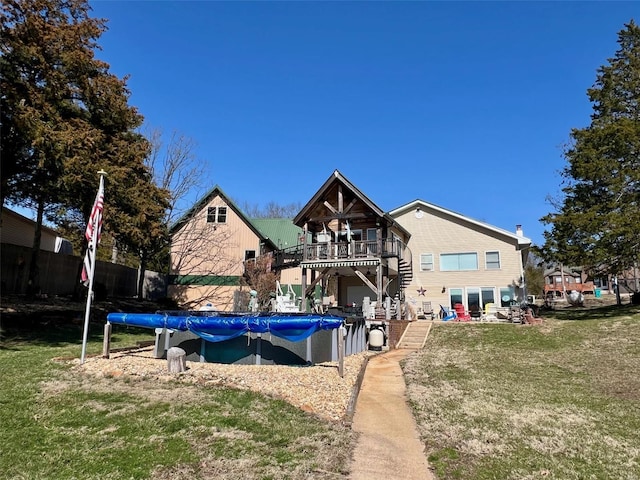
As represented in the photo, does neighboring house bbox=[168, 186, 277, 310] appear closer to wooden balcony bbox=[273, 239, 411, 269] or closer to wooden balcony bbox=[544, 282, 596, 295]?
wooden balcony bbox=[273, 239, 411, 269]

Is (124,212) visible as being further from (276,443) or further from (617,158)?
(617,158)

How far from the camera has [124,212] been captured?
16.1m

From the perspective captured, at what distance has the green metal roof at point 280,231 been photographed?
31916 mm

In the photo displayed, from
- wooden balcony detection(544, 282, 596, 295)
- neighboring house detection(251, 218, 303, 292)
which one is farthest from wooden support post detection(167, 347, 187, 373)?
wooden balcony detection(544, 282, 596, 295)

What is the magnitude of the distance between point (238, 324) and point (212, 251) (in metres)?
19.7

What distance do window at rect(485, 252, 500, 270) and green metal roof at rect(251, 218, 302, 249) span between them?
13732mm

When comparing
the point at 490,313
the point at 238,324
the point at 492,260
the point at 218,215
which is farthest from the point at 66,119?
the point at 492,260

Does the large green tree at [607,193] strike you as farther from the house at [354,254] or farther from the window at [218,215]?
the window at [218,215]

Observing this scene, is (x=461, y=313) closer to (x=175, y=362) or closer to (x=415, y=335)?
(x=415, y=335)

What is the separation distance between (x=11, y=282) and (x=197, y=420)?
711 inches

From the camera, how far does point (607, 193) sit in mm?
20797

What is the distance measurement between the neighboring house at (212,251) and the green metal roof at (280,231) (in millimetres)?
2348

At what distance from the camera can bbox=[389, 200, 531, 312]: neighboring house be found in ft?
83.3

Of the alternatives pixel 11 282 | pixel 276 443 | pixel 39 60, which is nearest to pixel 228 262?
pixel 11 282
